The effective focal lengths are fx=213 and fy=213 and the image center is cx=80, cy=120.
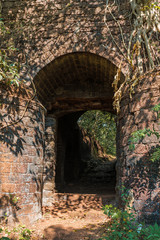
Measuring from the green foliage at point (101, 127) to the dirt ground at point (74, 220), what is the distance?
6724 millimetres

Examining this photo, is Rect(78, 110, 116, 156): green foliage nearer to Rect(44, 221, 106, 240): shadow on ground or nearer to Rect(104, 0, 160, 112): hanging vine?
Rect(104, 0, 160, 112): hanging vine

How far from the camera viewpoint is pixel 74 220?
4.89 metres

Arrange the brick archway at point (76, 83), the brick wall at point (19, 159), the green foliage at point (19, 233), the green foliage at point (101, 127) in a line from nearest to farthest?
the green foliage at point (19, 233) < the brick wall at point (19, 159) < the brick archway at point (76, 83) < the green foliage at point (101, 127)

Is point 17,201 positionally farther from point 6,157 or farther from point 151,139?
point 151,139

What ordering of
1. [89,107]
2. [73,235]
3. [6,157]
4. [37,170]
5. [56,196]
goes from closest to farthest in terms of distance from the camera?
[73,235]
[6,157]
[37,170]
[56,196]
[89,107]

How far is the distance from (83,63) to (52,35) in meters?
1.00

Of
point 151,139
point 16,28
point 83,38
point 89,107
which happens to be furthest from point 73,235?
point 16,28

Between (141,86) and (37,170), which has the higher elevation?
(141,86)

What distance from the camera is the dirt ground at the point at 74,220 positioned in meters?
4.00

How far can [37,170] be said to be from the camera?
15.9 feet

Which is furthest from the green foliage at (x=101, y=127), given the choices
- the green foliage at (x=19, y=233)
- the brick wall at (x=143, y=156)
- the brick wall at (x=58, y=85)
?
the green foliage at (x=19, y=233)

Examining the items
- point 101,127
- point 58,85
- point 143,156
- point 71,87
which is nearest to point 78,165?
point 101,127

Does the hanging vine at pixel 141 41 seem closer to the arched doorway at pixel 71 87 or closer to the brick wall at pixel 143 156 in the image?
the brick wall at pixel 143 156

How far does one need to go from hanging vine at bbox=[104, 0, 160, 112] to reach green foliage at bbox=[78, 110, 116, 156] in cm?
748
